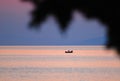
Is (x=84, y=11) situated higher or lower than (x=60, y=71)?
higher

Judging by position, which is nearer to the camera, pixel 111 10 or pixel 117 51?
pixel 111 10

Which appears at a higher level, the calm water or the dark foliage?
the dark foliage

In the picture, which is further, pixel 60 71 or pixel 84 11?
pixel 60 71

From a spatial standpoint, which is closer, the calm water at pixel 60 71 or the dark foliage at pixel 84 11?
the dark foliage at pixel 84 11

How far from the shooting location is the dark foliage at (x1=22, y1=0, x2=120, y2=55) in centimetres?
261

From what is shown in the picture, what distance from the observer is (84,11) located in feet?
8.71

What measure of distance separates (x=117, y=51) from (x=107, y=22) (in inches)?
10.5

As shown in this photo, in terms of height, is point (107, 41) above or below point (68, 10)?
below

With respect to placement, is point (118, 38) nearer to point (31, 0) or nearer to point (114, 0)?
point (114, 0)

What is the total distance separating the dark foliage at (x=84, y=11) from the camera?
2613 millimetres

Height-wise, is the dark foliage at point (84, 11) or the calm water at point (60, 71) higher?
the dark foliage at point (84, 11)

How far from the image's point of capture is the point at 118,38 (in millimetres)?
2607

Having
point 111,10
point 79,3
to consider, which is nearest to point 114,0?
point 111,10

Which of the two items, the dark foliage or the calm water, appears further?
the calm water
